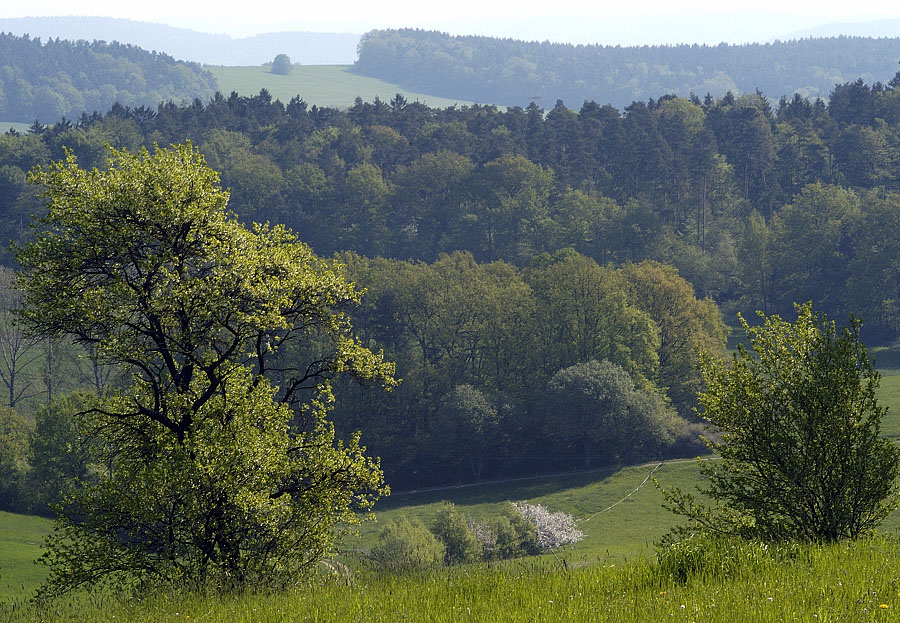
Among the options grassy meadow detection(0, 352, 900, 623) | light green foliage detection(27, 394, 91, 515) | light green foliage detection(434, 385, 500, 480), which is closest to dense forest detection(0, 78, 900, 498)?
light green foliage detection(434, 385, 500, 480)

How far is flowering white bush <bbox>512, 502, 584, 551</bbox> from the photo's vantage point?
76812 millimetres

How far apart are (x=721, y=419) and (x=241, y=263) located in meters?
13.0

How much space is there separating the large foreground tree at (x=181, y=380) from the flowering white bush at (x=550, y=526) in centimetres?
5478

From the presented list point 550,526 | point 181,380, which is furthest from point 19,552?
point 181,380

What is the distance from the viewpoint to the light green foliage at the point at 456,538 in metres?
72.4

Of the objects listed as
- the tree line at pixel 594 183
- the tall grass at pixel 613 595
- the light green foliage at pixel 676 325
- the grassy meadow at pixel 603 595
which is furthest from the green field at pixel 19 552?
the tree line at pixel 594 183

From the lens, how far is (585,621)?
11289 millimetres

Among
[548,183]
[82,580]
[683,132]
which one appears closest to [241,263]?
[82,580]

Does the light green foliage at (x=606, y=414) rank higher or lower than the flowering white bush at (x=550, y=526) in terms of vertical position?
higher

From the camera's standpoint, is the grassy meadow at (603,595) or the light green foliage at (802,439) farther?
the light green foliage at (802,439)

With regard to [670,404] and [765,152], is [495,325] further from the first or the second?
[765,152]

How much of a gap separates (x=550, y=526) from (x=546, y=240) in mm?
79358

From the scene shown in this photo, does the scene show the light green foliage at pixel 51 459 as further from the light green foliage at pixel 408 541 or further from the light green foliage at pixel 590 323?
the light green foliage at pixel 590 323

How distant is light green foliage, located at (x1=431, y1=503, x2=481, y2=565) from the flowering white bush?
632cm
